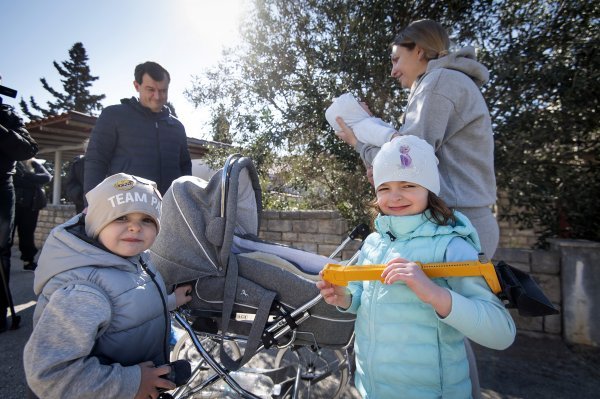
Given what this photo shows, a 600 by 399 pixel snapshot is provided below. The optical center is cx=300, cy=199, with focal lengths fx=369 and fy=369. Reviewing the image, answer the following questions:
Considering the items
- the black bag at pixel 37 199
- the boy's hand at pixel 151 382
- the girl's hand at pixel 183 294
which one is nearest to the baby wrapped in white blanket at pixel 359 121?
the girl's hand at pixel 183 294

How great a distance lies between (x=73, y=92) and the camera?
92.3 ft

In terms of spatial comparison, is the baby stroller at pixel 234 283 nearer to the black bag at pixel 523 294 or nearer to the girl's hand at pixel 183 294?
the girl's hand at pixel 183 294

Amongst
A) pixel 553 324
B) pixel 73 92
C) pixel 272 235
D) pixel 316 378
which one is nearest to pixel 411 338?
pixel 316 378

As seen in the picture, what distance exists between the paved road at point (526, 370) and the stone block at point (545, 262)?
0.64 m

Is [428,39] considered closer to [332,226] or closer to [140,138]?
[140,138]

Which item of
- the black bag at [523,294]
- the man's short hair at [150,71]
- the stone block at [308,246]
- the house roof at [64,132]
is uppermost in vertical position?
the house roof at [64,132]

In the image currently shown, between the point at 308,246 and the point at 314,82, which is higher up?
the point at 314,82

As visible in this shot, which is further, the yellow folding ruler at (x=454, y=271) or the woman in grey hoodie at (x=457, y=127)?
the woman in grey hoodie at (x=457, y=127)

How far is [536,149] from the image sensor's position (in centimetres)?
391

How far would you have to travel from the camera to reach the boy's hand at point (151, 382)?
4.39 ft

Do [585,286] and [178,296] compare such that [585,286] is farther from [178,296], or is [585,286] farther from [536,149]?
[178,296]

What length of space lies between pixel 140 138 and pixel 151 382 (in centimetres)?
204

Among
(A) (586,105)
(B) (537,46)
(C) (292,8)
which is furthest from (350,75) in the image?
(A) (586,105)

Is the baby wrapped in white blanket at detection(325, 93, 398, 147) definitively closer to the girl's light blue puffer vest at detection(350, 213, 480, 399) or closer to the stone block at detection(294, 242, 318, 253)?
the girl's light blue puffer vest at detection(350, 213, 480, 399)
